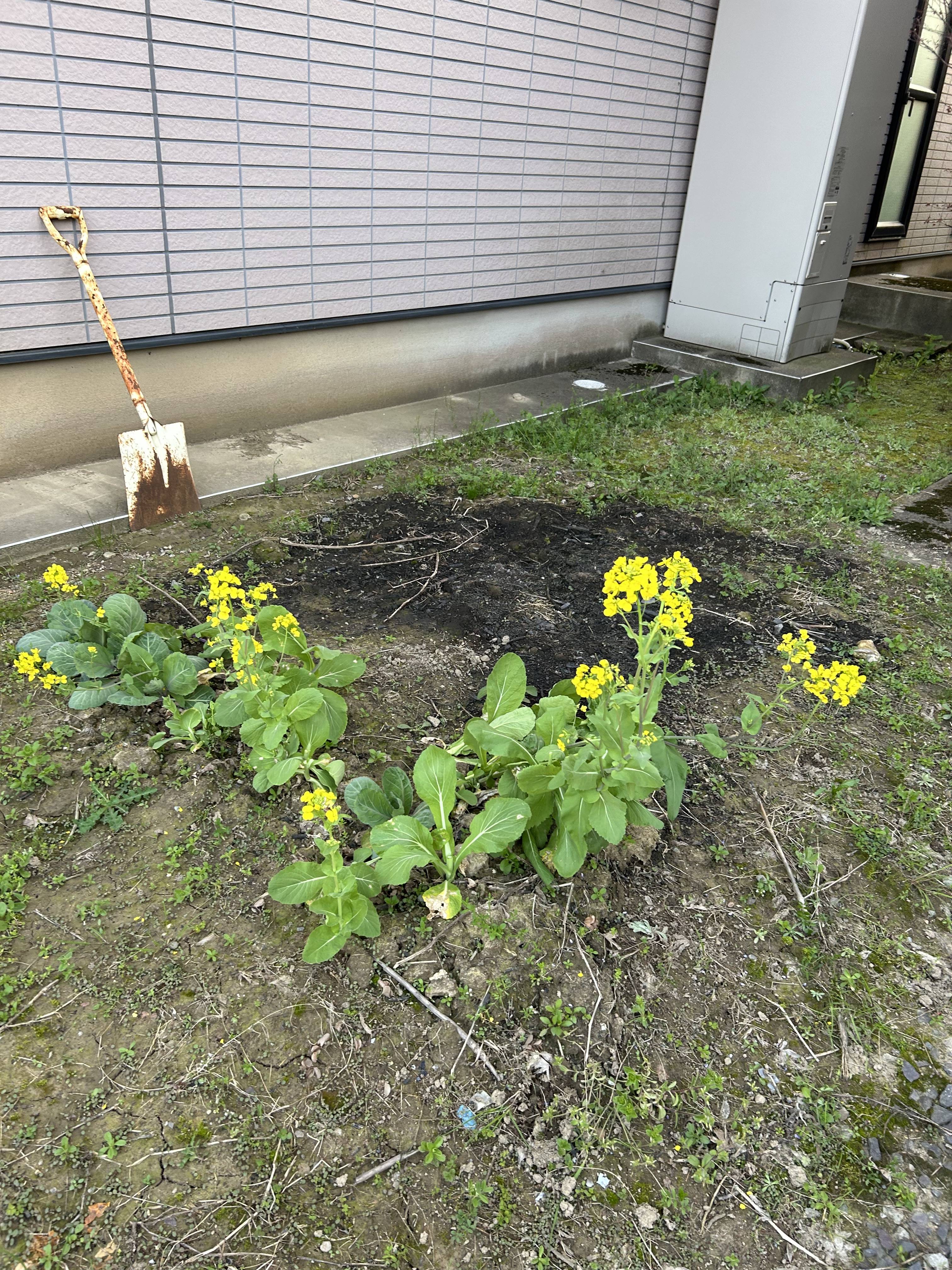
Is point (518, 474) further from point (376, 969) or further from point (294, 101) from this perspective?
point (376, 969)

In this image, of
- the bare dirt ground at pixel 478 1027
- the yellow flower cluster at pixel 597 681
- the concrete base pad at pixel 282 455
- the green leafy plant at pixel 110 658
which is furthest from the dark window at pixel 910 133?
the green leafy plant at pixel 110 658

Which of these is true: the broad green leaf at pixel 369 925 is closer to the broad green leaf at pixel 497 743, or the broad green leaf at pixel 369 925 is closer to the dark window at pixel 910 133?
the broad green leaf at pixel 497 743

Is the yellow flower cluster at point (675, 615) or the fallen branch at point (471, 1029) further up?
the yellow flower cluster at point (675, 615)

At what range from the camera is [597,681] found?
6.35 feet

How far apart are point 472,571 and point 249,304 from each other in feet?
6.40

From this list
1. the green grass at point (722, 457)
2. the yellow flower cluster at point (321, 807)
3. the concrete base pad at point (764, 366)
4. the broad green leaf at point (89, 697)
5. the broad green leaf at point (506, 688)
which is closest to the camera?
the yellow flower cluster at point (321, 807)

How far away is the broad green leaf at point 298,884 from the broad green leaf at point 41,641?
1202 millimetres

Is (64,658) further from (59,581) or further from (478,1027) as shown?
(478,1027)

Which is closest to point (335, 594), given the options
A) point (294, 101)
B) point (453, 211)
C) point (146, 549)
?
point (146, 549)

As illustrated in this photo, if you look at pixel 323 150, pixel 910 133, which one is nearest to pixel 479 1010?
pixel 323 150

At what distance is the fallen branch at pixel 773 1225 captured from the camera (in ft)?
4.81

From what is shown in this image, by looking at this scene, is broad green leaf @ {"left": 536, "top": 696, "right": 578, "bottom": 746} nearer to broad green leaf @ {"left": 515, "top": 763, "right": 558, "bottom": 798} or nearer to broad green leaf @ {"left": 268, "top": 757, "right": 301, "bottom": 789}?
broad green leaf @ {"left": 515, "top": 763, "right": 558, "bottom": 798}

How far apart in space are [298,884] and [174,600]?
5.02 ft

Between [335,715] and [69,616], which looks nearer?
[335,715]
